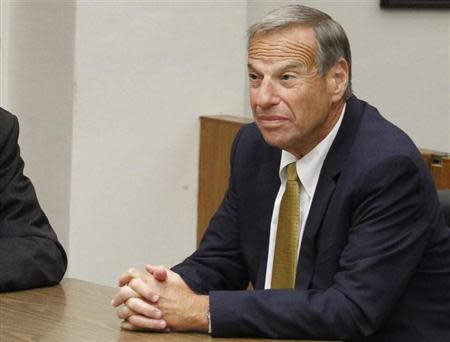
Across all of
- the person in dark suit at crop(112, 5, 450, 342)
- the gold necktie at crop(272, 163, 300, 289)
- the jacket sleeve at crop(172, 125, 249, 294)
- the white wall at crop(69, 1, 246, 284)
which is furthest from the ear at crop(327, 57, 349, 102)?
the white wall at crop(69, 1, 246, 284)

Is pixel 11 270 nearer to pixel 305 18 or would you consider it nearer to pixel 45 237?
pixel 45 237

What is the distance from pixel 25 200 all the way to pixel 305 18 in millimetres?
913

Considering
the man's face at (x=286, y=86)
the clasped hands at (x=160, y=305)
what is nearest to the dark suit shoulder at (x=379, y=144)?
the man's face at (x=286, y=86)

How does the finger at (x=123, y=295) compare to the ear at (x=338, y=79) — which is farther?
the ear at (x=338, y=79)

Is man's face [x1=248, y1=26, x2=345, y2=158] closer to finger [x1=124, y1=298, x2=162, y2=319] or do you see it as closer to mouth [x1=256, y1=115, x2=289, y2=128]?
mouth [x1=256, y1=115, x2=289, y2=128]

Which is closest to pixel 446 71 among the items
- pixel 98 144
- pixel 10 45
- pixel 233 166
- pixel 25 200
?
pixel 98 144

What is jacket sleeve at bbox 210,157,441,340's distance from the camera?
2.49 metres

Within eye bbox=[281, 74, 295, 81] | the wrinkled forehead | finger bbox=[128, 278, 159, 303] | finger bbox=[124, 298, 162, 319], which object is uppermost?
the wrinkled forehead

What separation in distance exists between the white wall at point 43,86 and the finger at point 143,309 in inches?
94.6

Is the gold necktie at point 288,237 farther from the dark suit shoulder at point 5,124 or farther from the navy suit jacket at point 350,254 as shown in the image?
the dark suit shoulder at point 5,124

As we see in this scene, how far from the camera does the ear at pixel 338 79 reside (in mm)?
2836

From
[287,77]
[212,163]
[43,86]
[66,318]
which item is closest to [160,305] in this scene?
[66,318]

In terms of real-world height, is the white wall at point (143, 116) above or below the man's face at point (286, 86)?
below

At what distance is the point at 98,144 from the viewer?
489 cm
